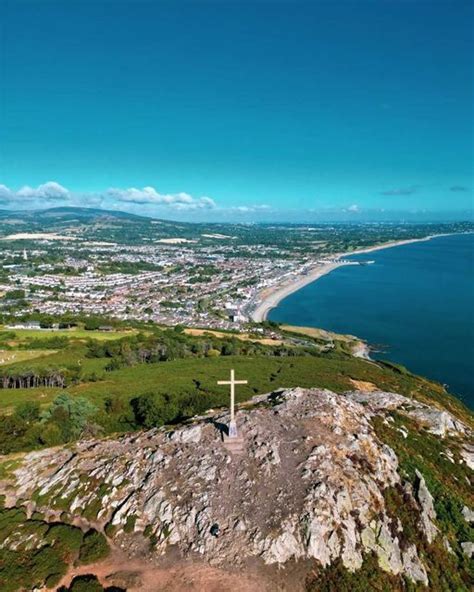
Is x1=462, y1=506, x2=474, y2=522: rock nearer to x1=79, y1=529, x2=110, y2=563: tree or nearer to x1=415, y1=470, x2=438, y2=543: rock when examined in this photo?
x1=415, y1=470, x2=438, y2=543: rock

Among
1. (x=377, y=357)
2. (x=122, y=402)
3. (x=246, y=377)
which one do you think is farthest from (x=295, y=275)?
(x=122, y=402)

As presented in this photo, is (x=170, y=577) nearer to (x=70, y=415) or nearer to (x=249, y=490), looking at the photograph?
(x=249, y=490)

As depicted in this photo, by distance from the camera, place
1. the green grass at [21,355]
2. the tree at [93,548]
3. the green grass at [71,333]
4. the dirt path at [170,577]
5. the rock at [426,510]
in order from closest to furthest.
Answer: the dirt path at [170,577] < the tree at [93,548] < the rock at [426,510] < the green grass at [21,355] < the green grass at [71,333]

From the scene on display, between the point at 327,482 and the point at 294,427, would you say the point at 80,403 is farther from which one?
the point at 327,482

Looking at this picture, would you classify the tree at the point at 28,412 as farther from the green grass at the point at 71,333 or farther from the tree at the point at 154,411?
the green grass at the point at 71,333

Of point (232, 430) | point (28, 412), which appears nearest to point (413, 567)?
point (232, 430)

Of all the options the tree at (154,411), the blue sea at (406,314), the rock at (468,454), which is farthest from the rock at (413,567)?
the blue sea at (406,314)

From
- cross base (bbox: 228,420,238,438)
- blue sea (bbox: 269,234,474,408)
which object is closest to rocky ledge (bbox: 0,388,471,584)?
cross base (bbox: 228,420,238,438)
